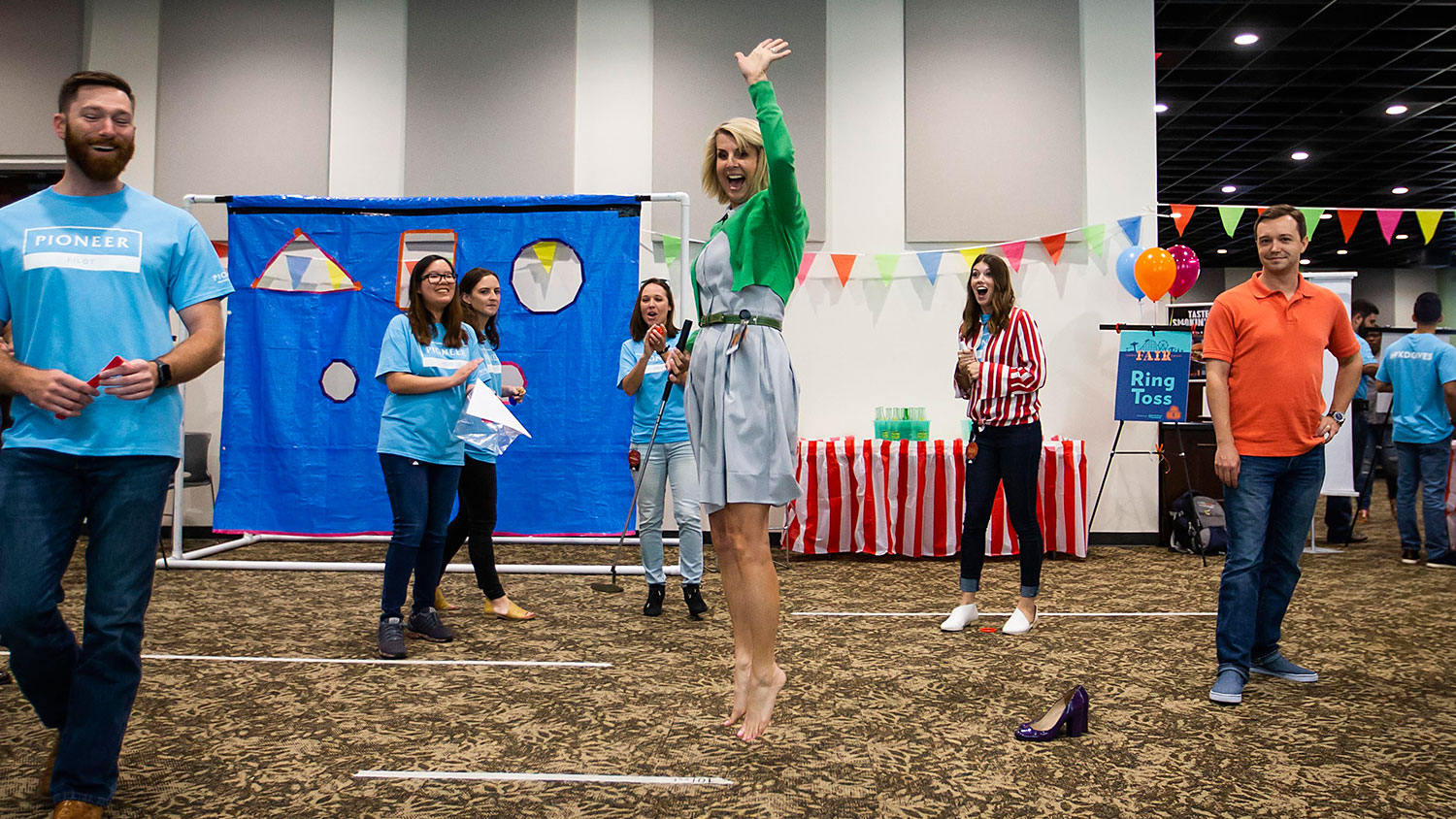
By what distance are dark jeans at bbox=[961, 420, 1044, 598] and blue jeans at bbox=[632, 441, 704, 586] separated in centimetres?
115

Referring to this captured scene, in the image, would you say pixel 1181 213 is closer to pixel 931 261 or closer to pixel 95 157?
pixel 931 261

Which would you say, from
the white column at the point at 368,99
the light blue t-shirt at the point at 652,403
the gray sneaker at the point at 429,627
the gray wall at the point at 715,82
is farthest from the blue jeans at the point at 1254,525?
the white column at the point at 368,99

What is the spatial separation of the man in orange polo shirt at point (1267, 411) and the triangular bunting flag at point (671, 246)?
403 centimetres

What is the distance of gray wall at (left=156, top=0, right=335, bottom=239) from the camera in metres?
6.52

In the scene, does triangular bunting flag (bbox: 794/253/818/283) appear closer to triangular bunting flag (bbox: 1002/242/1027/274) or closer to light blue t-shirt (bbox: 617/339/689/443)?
triangular bunting flag (bbox: 1002/242/1027/274)

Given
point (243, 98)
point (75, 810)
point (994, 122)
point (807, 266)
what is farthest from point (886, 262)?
point (75, 810)

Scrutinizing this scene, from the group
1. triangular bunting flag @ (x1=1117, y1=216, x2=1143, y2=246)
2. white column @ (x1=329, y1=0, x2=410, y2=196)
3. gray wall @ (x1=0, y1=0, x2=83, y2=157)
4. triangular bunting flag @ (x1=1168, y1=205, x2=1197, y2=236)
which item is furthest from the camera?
gray wall @ (x1=0, y1=0, x2=83, y2=157)

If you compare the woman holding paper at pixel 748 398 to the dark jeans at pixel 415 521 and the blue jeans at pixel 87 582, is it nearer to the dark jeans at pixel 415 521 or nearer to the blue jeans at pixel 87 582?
the blue jeans at pixel 87 582

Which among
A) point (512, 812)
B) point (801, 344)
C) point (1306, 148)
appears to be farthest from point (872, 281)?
point (1306, 148)

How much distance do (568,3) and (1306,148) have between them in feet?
30.9

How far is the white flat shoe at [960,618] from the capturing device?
12.2 ft

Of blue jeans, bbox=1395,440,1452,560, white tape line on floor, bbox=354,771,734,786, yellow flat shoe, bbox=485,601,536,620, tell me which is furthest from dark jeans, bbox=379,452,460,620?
blue jeans, bbox=1395,440,1452,560

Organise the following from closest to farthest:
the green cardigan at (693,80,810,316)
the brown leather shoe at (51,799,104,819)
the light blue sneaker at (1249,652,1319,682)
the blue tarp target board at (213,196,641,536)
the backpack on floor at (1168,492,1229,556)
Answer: the brown leather shoe at (51,799,104,819) → the green cardigan at (693,80,810,316) → the light blue sneaker at (1249,652,1319,682) → the blue tarp target board at (213,196,641,536) → the backpack on floor at (1168,492,1229,556)

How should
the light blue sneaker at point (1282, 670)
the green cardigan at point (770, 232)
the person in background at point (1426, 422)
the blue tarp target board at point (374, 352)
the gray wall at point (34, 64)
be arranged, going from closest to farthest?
the green cardigan at point (770, 232), the light blue sneaker at point (1282, 670), the blue tarp target board at point (374, 352), the person in background at point (1426, 422), the gray wall at point (34, 64)
